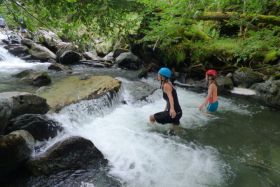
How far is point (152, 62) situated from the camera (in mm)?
16656

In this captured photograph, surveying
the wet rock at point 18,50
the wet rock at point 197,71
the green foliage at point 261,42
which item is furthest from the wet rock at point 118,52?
the green foliage at point 261,42

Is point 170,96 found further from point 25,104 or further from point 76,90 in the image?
point 76,90

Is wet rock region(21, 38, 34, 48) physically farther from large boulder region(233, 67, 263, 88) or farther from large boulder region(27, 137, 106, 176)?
large boulder region(27, 137, 106, 176)

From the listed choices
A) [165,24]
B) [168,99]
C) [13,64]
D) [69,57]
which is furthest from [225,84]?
[13,64]

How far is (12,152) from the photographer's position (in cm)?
547

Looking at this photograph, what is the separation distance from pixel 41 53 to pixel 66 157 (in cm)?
1379

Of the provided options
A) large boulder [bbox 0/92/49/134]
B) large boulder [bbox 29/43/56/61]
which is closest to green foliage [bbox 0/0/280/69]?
large boulder [bbox 0/92/49/134]

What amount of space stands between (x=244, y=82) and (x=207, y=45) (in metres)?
2.51

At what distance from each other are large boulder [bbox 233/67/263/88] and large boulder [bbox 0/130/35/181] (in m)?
9.29

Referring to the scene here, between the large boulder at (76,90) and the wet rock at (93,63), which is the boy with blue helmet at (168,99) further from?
the wet rock at (93,63)

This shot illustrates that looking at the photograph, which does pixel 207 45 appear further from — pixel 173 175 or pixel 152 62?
pixel 173 175

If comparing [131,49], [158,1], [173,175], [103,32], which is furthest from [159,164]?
[131,49]

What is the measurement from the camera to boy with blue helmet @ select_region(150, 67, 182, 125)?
6.86 meters

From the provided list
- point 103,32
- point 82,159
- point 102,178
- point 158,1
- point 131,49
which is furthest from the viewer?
point 131,49
